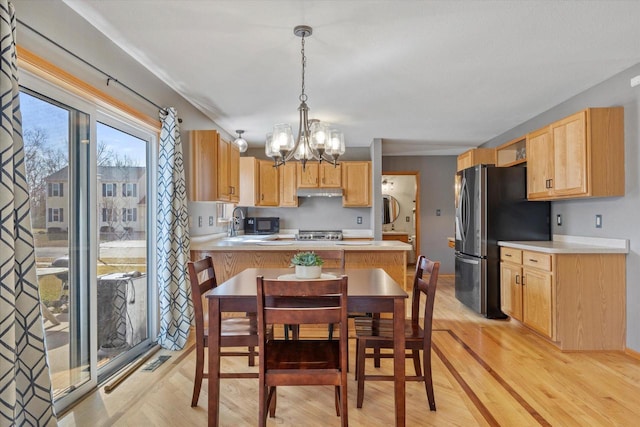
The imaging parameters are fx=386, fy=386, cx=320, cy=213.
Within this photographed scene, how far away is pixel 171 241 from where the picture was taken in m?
3.26

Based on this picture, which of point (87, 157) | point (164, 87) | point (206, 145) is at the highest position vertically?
point (164, 87)

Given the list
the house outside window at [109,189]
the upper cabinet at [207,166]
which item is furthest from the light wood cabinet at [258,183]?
the house outside window at [109,189]

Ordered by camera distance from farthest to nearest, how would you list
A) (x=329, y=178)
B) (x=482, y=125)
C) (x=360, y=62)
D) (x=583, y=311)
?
(x=329, y=178)
(x=482, y=125)
(x=583, y=311)
(x=360, y=62)

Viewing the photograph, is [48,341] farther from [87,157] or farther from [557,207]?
[557,207]

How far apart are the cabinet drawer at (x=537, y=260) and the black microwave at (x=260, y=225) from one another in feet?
12.9

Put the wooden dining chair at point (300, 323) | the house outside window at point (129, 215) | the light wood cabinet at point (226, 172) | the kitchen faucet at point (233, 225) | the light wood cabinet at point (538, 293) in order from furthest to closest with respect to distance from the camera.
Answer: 1. the kitchen faucet at point (233, 225)
2. the light wood cabinet at point (226, 172)
3. the light wood cabinet at point (538, 293)
4. the house outside window at point (129, 215)
5. the wooden dining chair at point (300, 323)

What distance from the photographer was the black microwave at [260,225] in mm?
6488

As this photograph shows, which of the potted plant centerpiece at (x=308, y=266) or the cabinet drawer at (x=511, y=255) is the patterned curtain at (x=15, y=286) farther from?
the cabinet drawer at (x=511, y=255)

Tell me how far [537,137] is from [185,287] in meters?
3.70

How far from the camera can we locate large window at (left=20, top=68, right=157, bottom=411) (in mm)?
2102

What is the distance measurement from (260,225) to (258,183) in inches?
30.5

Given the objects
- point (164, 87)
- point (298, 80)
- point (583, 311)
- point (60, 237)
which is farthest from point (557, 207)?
point (60, 237)

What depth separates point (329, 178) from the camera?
620 cm

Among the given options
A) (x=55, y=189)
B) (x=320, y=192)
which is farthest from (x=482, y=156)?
(x=55, y=189)
